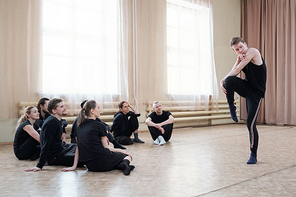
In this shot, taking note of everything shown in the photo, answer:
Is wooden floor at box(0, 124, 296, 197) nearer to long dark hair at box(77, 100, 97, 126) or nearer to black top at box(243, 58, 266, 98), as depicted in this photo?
long dark hair at box(77, 100, 97, 126)

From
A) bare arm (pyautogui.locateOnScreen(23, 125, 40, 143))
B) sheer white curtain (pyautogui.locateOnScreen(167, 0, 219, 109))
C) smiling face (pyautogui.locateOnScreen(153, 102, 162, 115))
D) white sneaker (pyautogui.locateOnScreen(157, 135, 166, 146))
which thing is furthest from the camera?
sheer white curtain (pyautogui.locateOnScreen(167, 0, 219, 109))

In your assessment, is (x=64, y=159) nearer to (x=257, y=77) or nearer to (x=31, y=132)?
(x=31, y=132)

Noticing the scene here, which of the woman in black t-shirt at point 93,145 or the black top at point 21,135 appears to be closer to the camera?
the woman in black t-shirt at point 93,145

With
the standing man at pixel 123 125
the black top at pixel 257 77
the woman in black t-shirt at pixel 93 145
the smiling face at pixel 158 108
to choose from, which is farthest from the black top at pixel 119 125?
the black top at pixel 257 77

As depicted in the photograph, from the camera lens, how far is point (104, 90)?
15.1 ft

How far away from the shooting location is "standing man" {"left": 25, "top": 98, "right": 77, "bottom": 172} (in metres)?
2.23

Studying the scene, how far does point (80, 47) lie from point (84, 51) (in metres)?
0.09

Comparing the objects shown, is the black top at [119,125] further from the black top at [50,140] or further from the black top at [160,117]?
the black top at [50,140]

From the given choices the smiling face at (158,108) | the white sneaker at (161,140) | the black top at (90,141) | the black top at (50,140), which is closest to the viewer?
the black top at (90,141)

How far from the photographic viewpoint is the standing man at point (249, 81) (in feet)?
7.76

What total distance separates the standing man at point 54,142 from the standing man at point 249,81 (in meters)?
1.50

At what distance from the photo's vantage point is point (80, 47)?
4445mm

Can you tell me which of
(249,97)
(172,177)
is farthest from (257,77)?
(172,177)

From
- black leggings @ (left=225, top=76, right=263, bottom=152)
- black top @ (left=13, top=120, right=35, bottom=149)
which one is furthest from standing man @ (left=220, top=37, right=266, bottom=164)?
black top @ (left=13, top=120, right=35, bottom=149)
